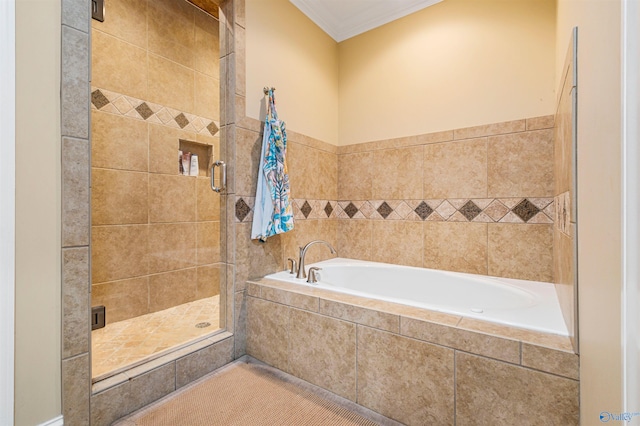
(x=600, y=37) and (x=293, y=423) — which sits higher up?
(x=600, y=37)

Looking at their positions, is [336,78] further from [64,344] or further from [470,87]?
[64,344]

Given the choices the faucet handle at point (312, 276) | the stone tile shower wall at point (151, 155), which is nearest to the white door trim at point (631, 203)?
the faucet handle at point (312, 276)

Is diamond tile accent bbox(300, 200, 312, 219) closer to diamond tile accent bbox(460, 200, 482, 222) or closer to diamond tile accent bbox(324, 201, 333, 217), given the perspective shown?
diamond tile accent bbox(324, 201, 333, 217)

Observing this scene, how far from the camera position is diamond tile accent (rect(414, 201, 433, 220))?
7.53 feet

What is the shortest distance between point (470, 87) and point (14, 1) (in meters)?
2.52

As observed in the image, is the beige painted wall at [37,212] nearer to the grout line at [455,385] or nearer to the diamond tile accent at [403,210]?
the grout line at [455,385]

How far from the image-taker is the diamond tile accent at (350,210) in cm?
274

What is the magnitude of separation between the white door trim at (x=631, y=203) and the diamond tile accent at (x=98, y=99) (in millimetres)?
2749

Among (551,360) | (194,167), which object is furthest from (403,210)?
(194,167)

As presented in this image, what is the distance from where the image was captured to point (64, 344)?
1.17 meters

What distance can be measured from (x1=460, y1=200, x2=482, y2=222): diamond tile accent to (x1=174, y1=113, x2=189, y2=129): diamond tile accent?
8.25 ft

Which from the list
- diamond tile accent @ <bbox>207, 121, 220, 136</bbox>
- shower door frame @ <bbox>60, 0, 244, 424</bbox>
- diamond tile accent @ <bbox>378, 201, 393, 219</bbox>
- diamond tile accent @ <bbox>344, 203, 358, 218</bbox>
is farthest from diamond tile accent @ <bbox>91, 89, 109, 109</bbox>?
diamond tile accent @ <bbox>378, 201, 393, 219</bbox>

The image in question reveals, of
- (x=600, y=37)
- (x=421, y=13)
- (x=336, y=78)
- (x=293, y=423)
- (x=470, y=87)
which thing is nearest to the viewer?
(x=600, y=37)
